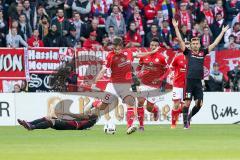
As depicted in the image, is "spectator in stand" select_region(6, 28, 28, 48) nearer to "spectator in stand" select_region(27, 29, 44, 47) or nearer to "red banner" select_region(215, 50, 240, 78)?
"spectator in stand" select_region(27, 29, 44, 47)

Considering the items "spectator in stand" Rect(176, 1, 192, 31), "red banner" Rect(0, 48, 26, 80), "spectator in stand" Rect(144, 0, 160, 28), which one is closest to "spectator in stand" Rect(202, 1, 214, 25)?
"spectator in stand" Rect(176, 1, 192, 31)

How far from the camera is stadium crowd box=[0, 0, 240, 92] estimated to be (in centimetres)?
3147

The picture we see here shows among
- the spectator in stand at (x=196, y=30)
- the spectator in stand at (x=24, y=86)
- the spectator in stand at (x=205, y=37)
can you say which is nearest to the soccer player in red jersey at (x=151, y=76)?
the spectator in stand at (x=24, y=86)

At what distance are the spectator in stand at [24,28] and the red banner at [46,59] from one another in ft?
5.44

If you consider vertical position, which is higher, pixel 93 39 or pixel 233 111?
pixel 93 39

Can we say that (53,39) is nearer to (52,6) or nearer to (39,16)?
(39,16)

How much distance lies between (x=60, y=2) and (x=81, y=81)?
203 inches

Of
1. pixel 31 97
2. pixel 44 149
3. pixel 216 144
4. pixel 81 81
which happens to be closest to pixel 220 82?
pixel 81 81

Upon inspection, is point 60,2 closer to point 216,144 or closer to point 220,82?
point 220,82

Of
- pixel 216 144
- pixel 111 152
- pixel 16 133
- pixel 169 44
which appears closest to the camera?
pixel 111 152

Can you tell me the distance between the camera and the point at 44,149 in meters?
16.8

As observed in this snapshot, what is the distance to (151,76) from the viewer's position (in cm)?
2759

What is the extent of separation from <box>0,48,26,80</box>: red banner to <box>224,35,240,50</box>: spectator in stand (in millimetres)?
7654

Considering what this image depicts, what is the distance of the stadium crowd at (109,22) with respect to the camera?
31469mm
